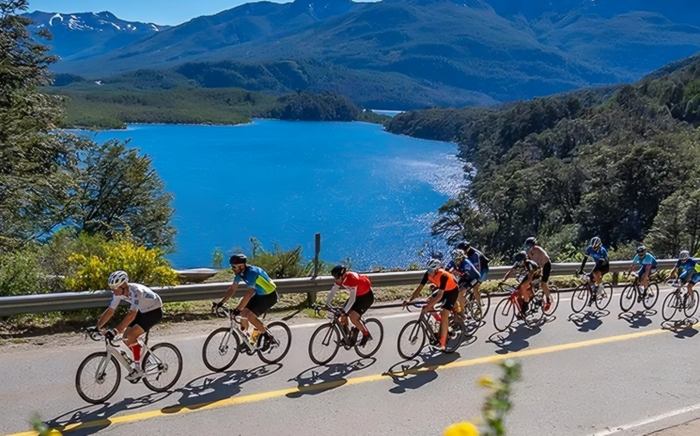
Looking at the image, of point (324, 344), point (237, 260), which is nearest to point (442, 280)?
point (324, 344)

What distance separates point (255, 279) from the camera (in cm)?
927

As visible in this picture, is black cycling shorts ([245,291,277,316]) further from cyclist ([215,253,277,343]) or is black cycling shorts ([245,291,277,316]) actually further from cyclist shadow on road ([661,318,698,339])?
cyclist shadow on road ([661,318,698,339])

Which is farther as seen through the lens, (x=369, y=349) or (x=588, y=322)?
(x=588, y=322)

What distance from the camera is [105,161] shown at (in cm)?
3206

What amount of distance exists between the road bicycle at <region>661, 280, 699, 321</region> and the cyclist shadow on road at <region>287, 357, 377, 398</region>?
7932 mm

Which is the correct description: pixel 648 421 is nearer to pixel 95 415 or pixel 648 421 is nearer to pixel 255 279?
pixel 255 279

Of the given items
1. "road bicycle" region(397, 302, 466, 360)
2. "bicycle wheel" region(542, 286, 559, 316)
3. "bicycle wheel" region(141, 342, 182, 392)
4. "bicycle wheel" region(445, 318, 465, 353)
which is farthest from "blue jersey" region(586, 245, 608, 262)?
"bicycle wheel" region(141, 342, 182, 392)

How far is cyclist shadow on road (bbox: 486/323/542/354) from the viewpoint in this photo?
1114cm

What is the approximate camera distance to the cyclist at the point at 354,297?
32.0 feet

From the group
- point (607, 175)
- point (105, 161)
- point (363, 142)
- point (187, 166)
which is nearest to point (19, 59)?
point (105, 161)

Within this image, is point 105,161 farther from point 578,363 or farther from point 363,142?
point 363,142

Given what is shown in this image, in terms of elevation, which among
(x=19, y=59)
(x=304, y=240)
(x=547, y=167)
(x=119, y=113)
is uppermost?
(x=119, y=113)

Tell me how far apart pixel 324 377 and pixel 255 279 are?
1.71 metres

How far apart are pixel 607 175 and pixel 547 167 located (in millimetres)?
10618
